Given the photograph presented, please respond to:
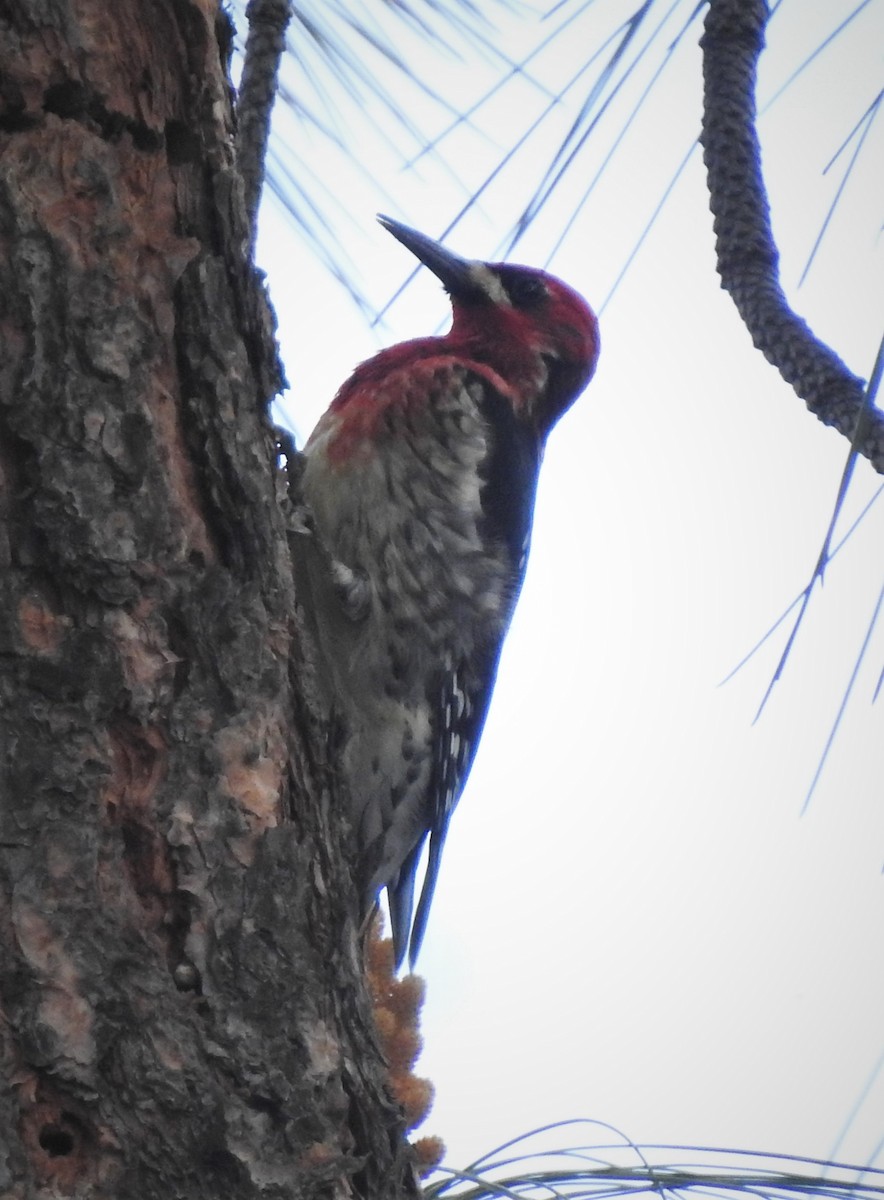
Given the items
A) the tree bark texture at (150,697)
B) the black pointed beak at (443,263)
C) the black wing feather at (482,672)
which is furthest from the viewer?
the black pointed beak at (443,263)

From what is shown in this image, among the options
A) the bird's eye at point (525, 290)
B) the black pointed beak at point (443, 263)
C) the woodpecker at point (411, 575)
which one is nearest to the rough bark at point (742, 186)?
the woodpecker at point (411, 575)

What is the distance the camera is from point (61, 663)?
1.12 meters

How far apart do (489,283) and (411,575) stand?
0.85 meters

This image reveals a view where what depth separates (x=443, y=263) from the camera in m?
2.75

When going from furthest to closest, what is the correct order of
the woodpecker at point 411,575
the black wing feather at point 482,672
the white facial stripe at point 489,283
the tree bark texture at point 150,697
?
the white facial stripe at point 489,283 < the black wing feather at point 482,672 < the woodpecker at point 411,575 < the tree bark texture at point 150,697

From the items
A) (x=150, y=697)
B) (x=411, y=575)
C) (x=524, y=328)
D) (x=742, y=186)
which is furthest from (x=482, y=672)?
(x=150, y=697)

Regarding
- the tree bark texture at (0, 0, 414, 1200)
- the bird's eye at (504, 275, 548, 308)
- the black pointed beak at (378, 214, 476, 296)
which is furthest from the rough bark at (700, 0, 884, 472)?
the bird's eye at (504, 275, 548, 308)

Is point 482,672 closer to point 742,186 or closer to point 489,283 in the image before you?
point 489,283

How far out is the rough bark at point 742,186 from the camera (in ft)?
4.64

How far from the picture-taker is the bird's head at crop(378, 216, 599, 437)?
276 centimetres

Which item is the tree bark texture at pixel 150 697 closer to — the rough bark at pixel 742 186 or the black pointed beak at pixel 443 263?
the rough bark at pixel 742 186

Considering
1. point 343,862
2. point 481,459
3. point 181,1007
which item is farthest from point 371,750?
point 181,1007

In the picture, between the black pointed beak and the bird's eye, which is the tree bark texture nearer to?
the black pointed beak

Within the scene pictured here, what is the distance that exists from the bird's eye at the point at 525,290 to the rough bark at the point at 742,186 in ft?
4.52
